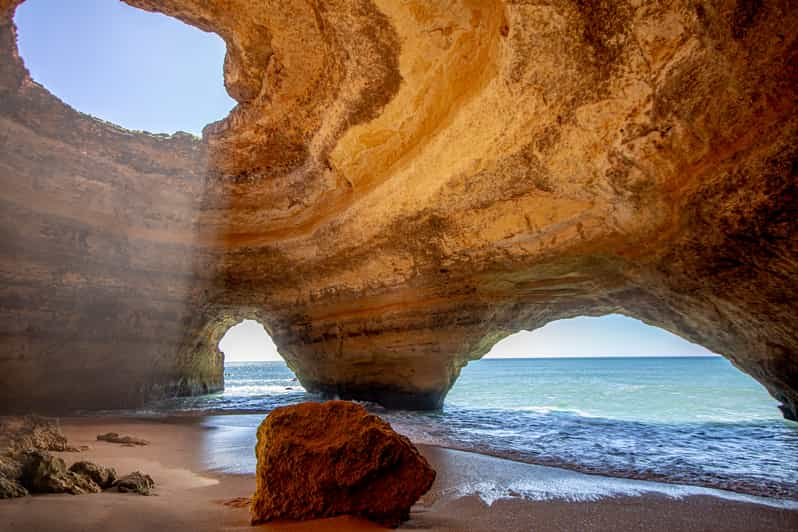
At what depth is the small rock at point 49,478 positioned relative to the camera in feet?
7.35

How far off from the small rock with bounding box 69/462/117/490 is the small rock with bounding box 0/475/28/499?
0.99 feet

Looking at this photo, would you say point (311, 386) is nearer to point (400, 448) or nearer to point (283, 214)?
point (283, 214)

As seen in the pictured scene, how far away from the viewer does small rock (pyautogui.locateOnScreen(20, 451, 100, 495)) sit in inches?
88.2

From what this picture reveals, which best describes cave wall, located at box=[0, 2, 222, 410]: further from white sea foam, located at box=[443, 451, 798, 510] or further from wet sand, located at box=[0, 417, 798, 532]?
white sea foam, located at box=[443, 451, 798, 510]

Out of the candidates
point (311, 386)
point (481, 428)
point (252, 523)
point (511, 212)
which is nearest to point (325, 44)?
point (511, 212)

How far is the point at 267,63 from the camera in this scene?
17.1ft

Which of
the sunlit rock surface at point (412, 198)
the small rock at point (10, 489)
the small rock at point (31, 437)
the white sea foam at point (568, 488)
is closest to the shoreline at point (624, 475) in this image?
the white sea foam at point (568, 488)

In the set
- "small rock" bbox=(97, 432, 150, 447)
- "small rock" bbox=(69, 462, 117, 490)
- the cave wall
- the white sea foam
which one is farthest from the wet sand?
the cave wall

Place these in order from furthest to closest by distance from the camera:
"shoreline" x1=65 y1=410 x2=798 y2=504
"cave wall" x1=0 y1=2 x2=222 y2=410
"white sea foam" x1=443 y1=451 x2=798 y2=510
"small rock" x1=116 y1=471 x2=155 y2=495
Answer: "cave wall" x1=0 y1=2 x2=222 y2=410 → "shoreline" x1=65 y1=410 x2=798 y2=504 → "white sea foam" x1=443 y1=451 x2=798 y2=510 → "small rock" x1=116 y1=471 x2=155 y2=495

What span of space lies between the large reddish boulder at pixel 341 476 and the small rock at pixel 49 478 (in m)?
1.15

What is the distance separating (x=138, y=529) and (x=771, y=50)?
5.37 meters

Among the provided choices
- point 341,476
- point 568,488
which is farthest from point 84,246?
point 568,488

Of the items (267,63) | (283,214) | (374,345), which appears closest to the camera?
(267,63)

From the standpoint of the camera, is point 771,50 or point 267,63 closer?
point 771,50
